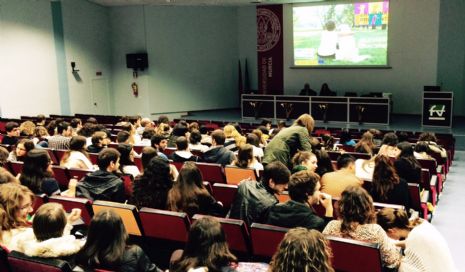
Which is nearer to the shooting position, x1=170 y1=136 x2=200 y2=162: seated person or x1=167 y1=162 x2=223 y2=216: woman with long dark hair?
x1=167 y1=162 x2=223 y2=216: woman with long dark hair

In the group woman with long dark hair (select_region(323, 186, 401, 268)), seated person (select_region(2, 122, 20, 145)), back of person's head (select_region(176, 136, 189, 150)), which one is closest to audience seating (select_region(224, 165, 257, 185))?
back of person's head (select_region(176, 136, 189, 150))

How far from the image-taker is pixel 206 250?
103 inches

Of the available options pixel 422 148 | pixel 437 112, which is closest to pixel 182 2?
pixel 437 112

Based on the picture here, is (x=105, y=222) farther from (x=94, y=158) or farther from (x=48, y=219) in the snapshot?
(x=94, y=158)

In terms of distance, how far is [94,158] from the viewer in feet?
21.1

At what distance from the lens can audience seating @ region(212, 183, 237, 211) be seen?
4.70 metres

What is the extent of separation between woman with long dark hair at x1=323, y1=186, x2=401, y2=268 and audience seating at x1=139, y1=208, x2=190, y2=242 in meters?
1.21

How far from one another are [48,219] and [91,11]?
14121mm

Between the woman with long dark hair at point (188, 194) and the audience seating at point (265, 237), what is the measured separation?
691mm

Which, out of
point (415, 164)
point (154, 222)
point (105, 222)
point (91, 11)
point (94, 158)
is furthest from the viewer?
point (91, 11)

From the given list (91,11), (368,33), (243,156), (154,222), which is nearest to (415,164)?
(243,156)

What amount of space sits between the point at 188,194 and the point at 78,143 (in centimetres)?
224

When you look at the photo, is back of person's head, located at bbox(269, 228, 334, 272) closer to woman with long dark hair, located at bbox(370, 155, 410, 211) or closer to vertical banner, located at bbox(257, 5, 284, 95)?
woman with long dark hair, located at bbox(370, 155, 410, 211)

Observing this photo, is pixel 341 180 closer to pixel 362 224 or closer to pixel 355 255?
pixel 362 224
